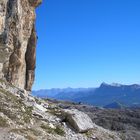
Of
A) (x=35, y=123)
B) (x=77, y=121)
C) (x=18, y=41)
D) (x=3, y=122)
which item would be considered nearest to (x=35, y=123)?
(x=35, y=123)

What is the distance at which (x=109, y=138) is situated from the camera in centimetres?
4622

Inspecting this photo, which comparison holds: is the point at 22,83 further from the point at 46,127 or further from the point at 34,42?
the point at 46,127

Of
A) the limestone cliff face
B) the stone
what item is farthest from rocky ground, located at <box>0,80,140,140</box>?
the limestone cliff face

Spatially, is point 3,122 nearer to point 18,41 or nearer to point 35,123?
point 35,123

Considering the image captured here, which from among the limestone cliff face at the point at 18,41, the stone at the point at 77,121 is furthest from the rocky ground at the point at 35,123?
the limestone cliff face at the point at 18,41

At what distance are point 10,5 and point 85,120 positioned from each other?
675 inches

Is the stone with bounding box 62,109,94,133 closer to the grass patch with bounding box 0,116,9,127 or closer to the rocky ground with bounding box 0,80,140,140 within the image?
the rocky ground with bounding box 0,80,140,140

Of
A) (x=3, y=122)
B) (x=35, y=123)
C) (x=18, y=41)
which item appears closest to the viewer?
(x=3, y=122)

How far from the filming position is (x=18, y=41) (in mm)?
55094

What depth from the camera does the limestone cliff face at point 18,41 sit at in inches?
1860

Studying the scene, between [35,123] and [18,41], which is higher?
[18,41]

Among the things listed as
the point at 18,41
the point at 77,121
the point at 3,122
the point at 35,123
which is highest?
the point at 18,41

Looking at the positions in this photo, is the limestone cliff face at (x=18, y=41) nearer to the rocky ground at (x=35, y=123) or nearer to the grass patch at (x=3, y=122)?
the rocky ground at (x=35, y=123)

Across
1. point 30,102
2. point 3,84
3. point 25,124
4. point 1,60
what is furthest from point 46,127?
point 1,60
